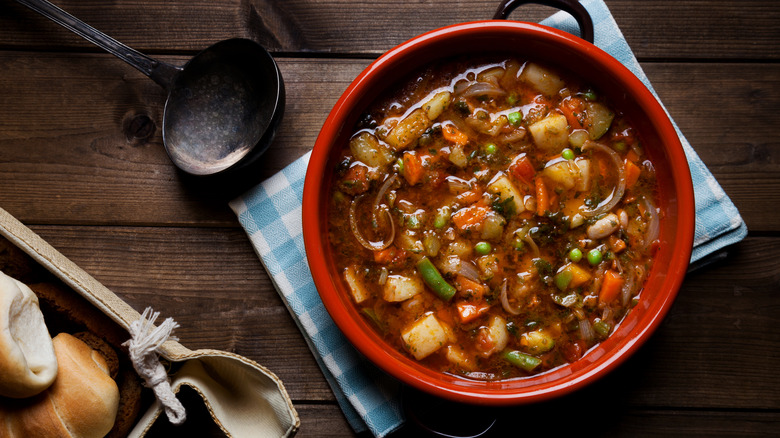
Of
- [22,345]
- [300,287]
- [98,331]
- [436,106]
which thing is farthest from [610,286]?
[22,345]

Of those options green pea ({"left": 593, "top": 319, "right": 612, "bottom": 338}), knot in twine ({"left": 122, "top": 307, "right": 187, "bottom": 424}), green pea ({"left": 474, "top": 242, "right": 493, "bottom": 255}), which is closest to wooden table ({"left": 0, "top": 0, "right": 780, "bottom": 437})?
knot in twine ({"left": 122, "top": 307, "right": 187, "bottom": 424})

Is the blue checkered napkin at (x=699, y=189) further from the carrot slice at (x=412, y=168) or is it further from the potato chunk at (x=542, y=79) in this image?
the carrot slice at (x=412, y=168)

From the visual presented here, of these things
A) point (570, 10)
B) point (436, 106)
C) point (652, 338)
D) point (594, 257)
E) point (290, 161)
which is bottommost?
point (652, 338)

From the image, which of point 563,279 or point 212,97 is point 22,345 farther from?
point 563,279

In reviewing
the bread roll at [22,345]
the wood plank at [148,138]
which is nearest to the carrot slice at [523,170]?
the wood plank at [148,138]

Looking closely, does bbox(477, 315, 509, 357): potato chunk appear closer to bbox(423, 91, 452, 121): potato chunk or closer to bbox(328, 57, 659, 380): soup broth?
bbox(328, 57, 659, 380): soup broth

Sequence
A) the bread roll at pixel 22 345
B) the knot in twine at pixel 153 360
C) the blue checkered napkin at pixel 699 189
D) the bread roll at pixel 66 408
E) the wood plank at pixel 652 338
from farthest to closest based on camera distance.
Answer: the wood plank at pixel 652 338 < the blue checkered napkin at pixel 699 189 < the knot in twine at pixel 153 360 < the bread roll at pixel 66 408 < the bread roll at pixel 22 345

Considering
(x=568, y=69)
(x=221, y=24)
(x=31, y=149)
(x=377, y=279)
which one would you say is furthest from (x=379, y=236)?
(x=31, y=149)
